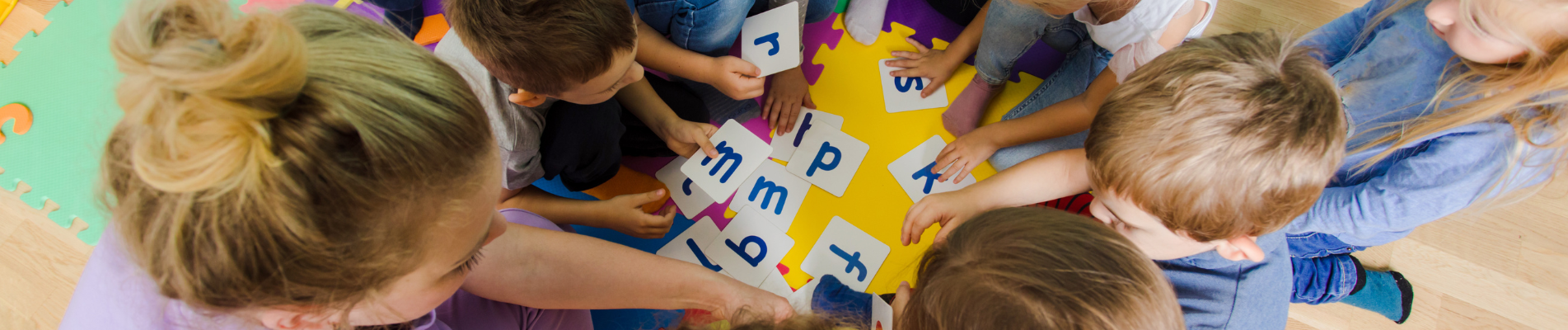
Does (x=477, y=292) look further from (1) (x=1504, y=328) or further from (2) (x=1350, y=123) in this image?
(1) (x=1504, y=328)

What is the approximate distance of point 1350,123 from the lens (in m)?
0.93

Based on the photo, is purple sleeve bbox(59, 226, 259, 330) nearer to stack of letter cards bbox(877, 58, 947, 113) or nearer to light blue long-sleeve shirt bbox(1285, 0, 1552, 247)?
stack of letter cards bbox(877, 58, 947, 113)

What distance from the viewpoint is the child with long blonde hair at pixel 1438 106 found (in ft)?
2.48

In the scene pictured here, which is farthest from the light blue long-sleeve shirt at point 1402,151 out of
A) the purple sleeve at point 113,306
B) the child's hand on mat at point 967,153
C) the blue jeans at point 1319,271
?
the purple sleeve at point 113,306

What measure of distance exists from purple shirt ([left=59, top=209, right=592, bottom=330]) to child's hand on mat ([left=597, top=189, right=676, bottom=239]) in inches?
4.8

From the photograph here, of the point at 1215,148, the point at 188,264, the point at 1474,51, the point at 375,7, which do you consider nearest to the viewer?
the point at 188,264

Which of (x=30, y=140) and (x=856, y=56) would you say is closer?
(x=30, y=140)

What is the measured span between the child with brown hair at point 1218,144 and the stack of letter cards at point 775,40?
60 cm

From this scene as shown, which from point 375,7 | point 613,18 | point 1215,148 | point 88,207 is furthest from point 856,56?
→ point 88,207

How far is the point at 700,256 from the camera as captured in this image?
1.25 meters

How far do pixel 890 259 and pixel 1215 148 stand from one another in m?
0.66

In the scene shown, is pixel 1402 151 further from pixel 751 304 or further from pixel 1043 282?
pixel 751 304

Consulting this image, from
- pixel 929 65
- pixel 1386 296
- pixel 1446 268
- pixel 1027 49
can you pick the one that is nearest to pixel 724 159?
pixel 929 65

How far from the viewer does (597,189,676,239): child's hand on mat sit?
47.0 inches
